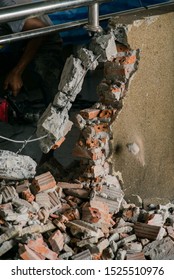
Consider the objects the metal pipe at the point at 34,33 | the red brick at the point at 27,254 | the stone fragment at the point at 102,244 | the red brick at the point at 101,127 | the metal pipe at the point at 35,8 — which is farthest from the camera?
the red brick at the point at 101,127

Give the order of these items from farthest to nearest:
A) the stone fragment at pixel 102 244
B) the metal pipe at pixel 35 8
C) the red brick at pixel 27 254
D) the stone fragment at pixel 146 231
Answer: the stone fragment at pixel 146 231
the stone fragment at pixel 102 244
the red brick at pixel 27 254
the metal pipe at pixel 35 8

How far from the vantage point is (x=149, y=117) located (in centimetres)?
417

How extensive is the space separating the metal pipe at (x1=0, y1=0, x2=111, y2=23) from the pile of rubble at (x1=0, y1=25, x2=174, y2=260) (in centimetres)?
52

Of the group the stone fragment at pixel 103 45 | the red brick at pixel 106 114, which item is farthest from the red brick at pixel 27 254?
the stone fragment at pixel 103 45

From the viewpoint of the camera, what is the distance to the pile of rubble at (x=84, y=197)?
3541mm

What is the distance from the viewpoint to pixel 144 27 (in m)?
3.93

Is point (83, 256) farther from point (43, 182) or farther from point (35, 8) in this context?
point (35, 8)

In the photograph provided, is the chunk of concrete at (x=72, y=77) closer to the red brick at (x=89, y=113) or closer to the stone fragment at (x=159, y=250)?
the red brick at (x=89, y=113)

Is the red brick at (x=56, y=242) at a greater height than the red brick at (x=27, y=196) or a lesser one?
lesser

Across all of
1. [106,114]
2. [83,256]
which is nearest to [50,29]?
[106,114]

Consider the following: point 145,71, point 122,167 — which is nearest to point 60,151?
point 122,167

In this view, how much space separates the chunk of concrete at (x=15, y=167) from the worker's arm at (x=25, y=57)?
1147 millimetres

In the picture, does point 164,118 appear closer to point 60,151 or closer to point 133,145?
point 133,145

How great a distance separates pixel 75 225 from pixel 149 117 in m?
1.03
